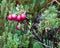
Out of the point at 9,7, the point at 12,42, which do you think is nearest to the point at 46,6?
the point at 9,7

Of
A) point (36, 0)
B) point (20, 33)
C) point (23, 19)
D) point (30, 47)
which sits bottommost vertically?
point (30, 47)

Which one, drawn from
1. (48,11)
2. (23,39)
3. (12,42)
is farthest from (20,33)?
(48,11)

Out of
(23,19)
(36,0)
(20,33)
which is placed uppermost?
(36,0)

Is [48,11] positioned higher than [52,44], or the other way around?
[48,11]

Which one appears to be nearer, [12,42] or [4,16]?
[12,42]

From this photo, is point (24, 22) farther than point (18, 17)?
Yes

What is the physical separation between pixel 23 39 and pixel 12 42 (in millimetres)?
150

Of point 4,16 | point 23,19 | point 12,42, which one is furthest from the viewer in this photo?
point 4,16

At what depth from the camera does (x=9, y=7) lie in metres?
2.08

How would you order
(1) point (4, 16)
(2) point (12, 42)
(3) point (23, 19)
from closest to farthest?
(2) point (12, 42), (3) point (23, 19), (1) point (4, 16)

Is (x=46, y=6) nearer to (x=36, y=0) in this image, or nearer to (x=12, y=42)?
(x=36, y=0)

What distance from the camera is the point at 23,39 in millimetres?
1880

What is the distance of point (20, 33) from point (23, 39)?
8cm

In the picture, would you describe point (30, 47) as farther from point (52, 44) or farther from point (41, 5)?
point (41, 5)
